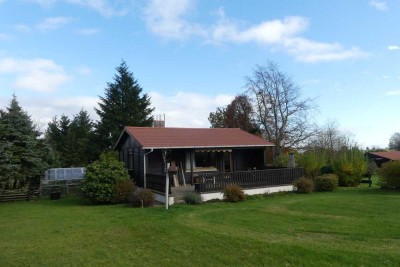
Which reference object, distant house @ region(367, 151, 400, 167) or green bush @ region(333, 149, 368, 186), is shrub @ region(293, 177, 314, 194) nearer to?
green bush @ region(333, 149, 368, 186)

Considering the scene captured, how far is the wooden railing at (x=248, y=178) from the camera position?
1691 centimetres

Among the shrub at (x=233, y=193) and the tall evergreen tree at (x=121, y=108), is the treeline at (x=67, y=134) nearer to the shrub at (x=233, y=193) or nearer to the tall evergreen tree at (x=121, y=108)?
the tall evergreen tree at (x=121, y=108)

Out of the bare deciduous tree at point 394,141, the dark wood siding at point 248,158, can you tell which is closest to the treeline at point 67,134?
the dark wood siding at point 248,158

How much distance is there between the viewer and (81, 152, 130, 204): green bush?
16922mm

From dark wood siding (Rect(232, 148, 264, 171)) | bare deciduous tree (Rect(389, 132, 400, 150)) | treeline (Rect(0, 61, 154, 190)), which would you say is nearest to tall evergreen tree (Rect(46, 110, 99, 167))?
treeline (Rect(0, 61, 154, 190))

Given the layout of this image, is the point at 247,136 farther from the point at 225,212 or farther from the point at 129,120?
the point at 129,120

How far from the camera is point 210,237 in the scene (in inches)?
335

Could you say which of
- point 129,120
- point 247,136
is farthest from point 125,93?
point 247,136

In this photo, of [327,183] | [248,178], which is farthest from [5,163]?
[327,183]

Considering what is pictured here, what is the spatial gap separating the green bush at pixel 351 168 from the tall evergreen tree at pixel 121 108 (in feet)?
77.0

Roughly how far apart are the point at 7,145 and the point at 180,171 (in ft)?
34.7

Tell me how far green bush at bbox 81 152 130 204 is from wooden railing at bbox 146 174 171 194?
1.44 m

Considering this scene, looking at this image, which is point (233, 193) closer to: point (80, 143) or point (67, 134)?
point (80, 143)

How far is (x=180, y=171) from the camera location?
69.9ft
